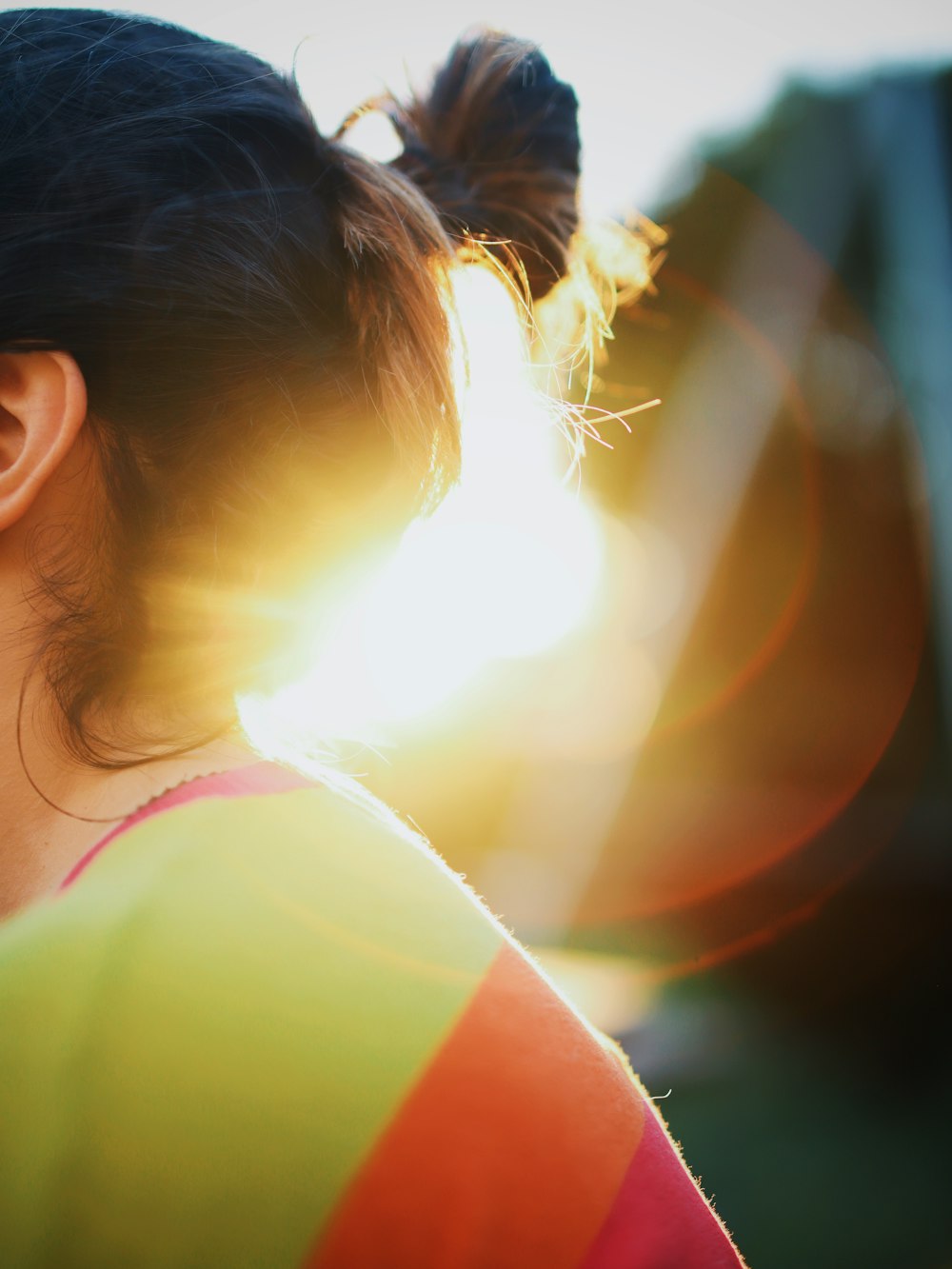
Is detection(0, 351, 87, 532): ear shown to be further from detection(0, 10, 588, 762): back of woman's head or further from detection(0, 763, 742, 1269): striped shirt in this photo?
detection(0, 763, 742, 1269): striped shirt

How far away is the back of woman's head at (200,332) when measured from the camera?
107 cm

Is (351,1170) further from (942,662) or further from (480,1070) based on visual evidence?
(942,662)

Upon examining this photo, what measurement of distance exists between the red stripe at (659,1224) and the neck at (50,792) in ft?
1.87

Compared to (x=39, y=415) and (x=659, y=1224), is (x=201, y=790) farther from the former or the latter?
(x=659, y=1224)

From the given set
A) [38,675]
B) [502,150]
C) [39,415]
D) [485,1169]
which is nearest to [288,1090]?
[485,1169]

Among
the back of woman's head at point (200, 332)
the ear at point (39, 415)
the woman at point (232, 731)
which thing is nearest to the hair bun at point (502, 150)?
the woman at point (232, 731)

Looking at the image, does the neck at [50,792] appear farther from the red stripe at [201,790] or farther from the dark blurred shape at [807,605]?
the dark blurred shape at [807,605]

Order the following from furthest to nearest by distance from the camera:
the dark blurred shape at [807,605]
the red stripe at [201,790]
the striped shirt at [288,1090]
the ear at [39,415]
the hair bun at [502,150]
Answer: the dark blurred shape at [807,605], the hair bun at [502,150], the ear at [39,415], the red stripe at [201,790], the striped shirt at [288,1090]

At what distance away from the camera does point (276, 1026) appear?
817 mm

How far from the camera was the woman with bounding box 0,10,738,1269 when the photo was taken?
798 millimetres

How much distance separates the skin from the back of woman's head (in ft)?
0.08

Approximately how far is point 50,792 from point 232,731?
21 centimetres

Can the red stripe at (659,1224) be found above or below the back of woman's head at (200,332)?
below

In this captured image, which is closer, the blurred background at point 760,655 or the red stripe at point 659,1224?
the red stripe at point 659,1224
